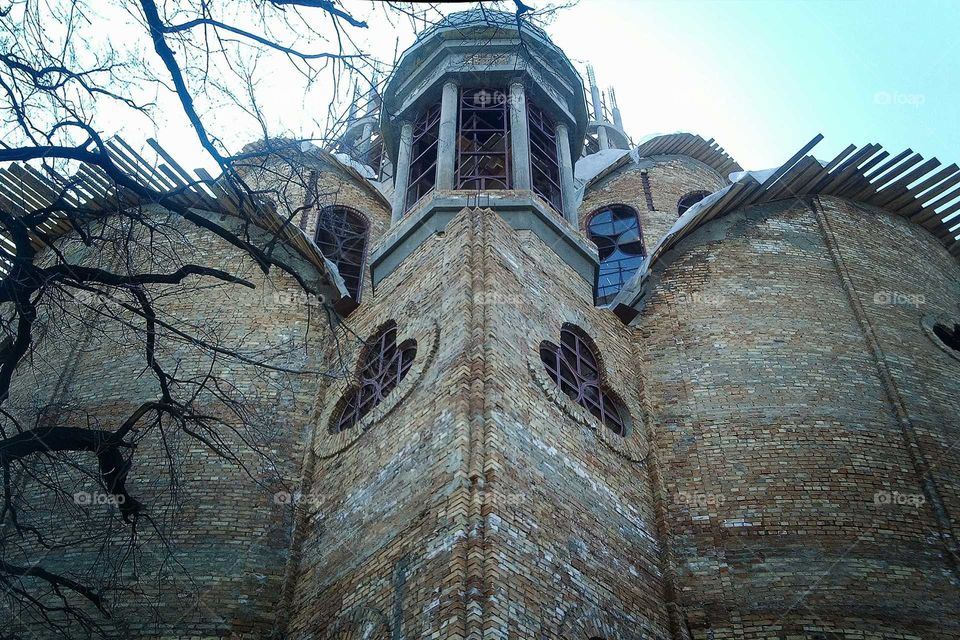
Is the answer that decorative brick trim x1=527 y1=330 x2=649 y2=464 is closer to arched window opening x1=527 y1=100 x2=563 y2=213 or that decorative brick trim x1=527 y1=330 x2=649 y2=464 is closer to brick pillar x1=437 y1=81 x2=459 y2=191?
brick pillar x1=437 y1=81 x2=459 y2=191

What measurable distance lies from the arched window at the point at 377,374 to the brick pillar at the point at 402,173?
288 centimetres

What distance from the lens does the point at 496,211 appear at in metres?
14.2

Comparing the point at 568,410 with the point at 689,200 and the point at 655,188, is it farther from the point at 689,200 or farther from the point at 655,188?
the point at 689,200

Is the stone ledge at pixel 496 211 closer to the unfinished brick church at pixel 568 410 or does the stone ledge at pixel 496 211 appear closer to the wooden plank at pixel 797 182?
the unfinished brick church at pixel 568 410

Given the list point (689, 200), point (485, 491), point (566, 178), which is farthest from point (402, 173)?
point (485, 491)

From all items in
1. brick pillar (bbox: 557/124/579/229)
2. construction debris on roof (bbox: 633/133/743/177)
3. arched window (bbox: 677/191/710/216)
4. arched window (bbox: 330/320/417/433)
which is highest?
construction debris on roof (bbox: 633/133/743/177)

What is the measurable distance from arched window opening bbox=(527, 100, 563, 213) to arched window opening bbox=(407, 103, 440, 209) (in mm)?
1532

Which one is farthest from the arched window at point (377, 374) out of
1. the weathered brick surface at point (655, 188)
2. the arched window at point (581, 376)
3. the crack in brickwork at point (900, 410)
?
the weathered brick surface at point (655, 188)

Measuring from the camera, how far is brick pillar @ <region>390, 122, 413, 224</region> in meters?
16.1

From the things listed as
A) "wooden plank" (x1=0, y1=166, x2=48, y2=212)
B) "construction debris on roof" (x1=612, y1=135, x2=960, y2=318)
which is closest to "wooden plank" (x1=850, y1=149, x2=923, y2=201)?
"construction debris on roof" (x1=612, y1=135, x2=960, y2=318)

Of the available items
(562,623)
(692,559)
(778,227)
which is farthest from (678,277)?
(562,623)

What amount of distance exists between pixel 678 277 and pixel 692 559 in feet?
18.7

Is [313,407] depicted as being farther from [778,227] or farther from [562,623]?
[778,227]

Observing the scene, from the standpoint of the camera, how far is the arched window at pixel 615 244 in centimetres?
1925
